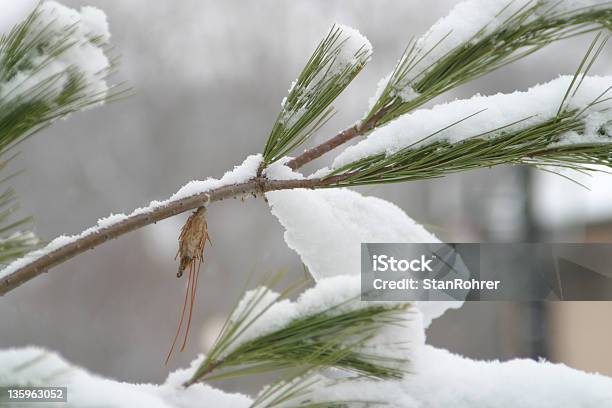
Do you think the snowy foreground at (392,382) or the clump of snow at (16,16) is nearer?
the snowy foreground at (392,382)

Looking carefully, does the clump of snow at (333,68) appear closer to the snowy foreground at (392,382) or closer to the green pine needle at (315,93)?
the green pine needle at (315,93)

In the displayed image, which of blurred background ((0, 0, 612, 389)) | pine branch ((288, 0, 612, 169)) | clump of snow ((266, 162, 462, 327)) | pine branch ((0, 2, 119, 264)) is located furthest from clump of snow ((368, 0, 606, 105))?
blurred background ((0, 0, 612, 389))

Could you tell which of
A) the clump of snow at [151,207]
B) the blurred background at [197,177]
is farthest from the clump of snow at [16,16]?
the blurred background at [197,177]

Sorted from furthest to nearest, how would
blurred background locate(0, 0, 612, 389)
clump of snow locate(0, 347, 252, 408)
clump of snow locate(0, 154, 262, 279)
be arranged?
blurred background locate(0, 0, 612, 389) < clump of snow locate(0, 154, 262, 279) < clump of snow locate(0, 347, 252, 408)

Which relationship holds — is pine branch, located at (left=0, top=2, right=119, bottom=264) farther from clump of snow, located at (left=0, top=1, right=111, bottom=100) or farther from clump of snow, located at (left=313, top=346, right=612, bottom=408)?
clump of snow, located at (left=313, top=346, right=612, bottom=408)

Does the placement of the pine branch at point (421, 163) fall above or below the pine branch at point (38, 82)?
below

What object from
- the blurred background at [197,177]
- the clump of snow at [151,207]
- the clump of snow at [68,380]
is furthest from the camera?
the blurred background at [197,177]

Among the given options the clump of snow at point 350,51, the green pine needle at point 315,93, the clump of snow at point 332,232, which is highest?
the clump of snow at point 350,51
